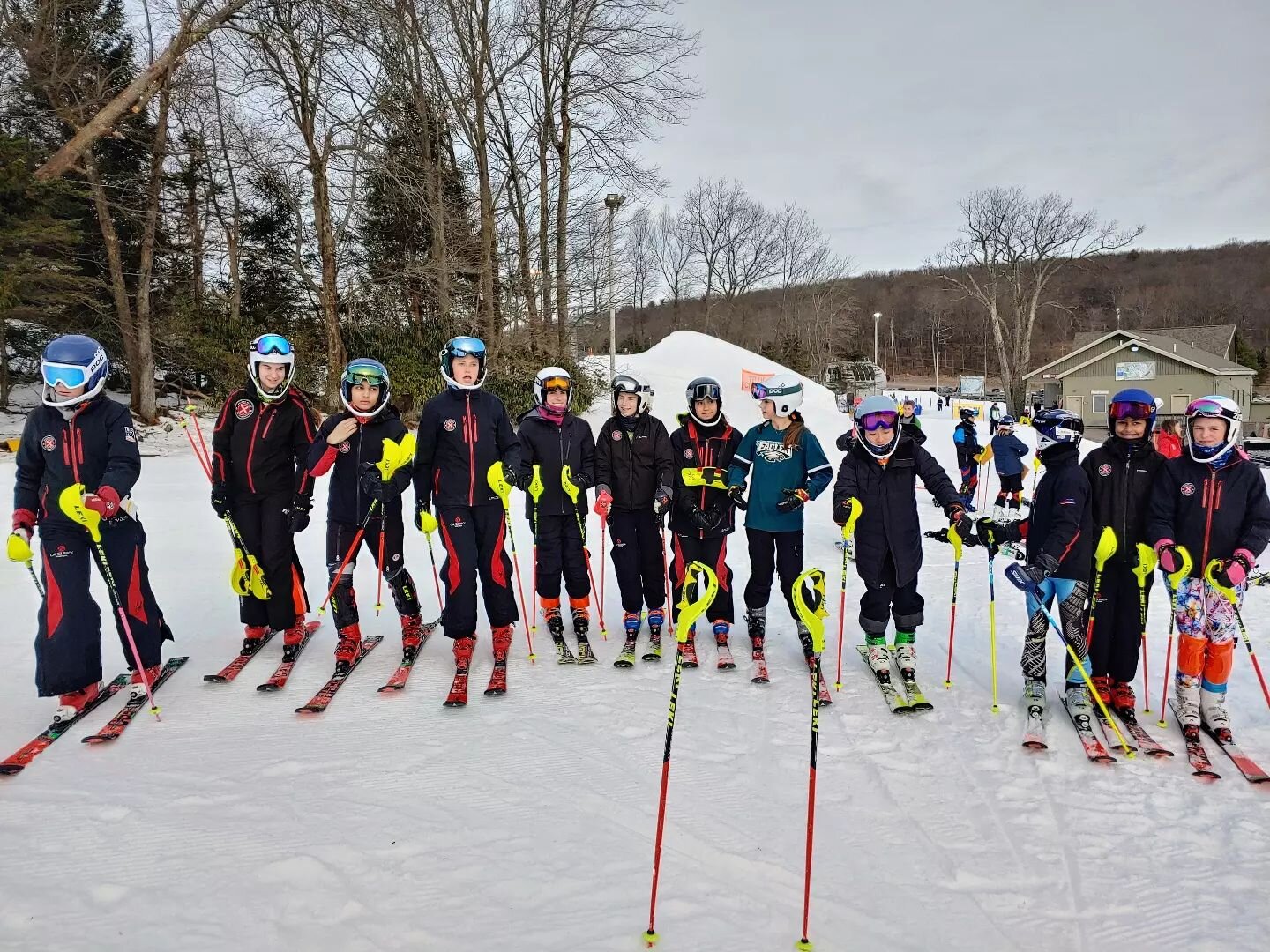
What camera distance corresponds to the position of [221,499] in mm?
4527

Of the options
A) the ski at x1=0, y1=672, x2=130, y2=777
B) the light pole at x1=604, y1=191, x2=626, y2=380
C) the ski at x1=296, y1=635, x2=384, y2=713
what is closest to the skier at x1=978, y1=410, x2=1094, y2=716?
the ski at x1=296, y1=635, x2=384, y2=713

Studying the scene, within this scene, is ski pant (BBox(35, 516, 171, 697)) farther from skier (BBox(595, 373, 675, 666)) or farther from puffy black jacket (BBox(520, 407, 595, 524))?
skier (BBox(595, 373, 675, 666))

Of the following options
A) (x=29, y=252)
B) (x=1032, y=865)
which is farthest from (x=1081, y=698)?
(x=29, y=252)

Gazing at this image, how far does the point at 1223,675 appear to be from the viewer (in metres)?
3.82

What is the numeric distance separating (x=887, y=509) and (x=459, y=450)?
282cm

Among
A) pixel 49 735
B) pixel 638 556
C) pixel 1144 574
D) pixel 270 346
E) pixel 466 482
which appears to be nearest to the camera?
pixel 49 735

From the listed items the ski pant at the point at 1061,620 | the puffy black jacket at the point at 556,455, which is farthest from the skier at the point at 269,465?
the ski pant at the point at 1061,620

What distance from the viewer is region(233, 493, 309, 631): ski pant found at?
4.60 m

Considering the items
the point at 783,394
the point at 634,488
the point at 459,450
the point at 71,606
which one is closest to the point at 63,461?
the point at 71,606

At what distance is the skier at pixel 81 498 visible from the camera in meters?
3.85

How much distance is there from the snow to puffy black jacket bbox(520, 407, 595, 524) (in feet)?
3.87

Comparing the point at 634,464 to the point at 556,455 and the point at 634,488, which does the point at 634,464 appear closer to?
the point at 634,488

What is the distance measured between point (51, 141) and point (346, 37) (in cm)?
846

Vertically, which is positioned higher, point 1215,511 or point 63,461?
point 63,461
